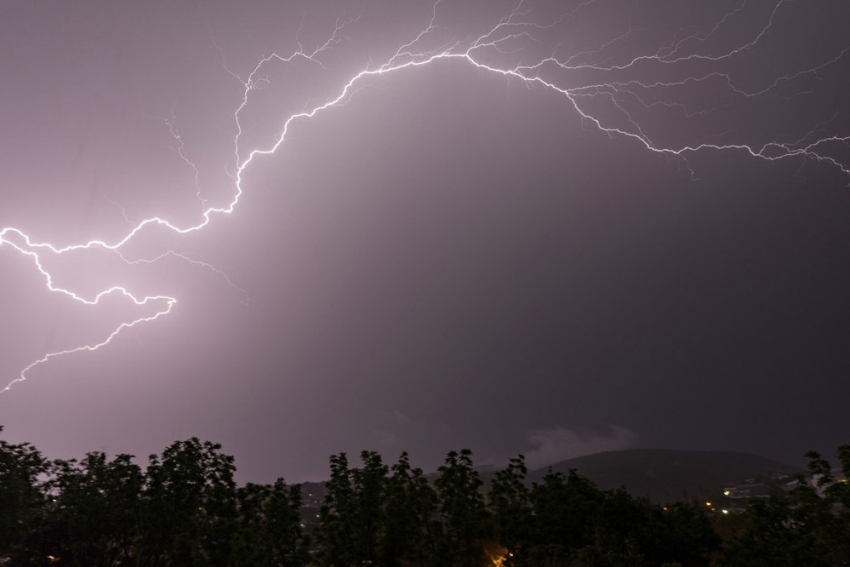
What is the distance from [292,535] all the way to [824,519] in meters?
22.5

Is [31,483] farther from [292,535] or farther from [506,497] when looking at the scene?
[506,497]

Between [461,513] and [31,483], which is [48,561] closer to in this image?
[31,483]

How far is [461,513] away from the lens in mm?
23625

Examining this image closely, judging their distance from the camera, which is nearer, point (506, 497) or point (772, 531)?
point (772, 531)

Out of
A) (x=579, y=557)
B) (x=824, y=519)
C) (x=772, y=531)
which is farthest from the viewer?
(x=772, y=531)

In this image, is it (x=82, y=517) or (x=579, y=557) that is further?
(x=82, y=517)

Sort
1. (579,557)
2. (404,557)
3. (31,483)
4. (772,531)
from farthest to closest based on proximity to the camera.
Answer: (31,483) < (404,557) < (772,531) < (579,557)

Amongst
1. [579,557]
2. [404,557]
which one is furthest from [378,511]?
[579,557]

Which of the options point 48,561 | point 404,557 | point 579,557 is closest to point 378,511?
point 404,557

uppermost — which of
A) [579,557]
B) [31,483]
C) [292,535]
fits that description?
[31,483]

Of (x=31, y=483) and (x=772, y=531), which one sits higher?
(x=31, y=483)

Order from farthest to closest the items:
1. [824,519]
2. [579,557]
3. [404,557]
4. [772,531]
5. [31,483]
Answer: [31,483] < [404,557] < [772,531] < [824,519] < [579,557]

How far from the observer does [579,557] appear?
59.2 ft

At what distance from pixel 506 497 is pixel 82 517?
65.4ft
